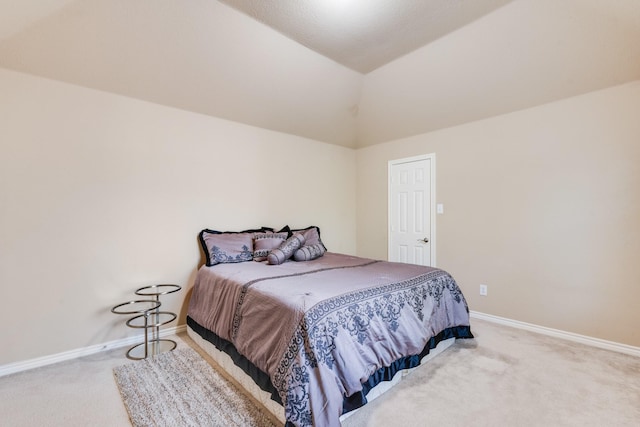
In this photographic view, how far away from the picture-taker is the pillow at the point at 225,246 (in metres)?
3.02

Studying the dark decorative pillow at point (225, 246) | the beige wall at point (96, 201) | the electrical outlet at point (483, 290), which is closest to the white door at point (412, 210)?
the electrical outlet at point (483, 290)

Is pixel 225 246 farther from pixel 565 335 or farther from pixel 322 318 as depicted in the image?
pixel 565 335

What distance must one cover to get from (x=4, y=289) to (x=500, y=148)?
478cm

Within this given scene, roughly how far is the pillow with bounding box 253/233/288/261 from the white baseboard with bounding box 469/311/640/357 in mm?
2480

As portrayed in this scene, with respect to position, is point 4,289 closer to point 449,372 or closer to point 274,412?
point 274,412

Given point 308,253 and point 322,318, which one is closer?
point 322,318

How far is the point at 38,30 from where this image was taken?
2.15 m

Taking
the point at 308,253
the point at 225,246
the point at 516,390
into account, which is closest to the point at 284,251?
the point at 308,253

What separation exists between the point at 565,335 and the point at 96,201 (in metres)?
4.60

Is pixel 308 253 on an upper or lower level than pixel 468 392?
upper

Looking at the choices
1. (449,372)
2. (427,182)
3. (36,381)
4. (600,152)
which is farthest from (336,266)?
(600,152)

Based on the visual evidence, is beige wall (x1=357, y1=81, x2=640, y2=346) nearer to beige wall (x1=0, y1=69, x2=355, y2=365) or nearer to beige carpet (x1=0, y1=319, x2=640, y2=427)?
beige carpet (x1=0, y1=319, x2=640, y2=427)

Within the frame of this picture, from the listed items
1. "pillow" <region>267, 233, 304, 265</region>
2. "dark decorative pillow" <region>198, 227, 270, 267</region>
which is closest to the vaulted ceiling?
"dark decorative pillow" <region>198, 227, 270, 267</region>

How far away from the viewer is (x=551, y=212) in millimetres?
2947
